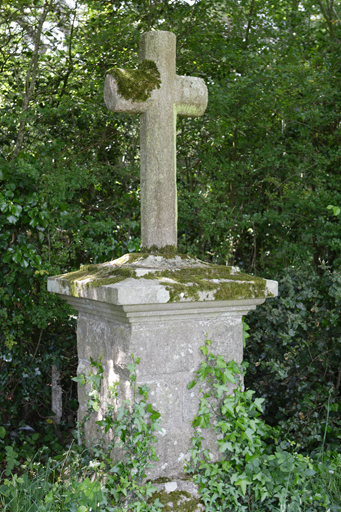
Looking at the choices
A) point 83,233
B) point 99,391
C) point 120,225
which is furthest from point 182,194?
point 99,391

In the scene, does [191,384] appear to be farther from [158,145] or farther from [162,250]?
[158,145]

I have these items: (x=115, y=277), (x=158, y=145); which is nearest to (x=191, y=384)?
(x=115, y=277)

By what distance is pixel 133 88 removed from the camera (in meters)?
2.34

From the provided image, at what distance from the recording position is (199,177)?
14.1 ft

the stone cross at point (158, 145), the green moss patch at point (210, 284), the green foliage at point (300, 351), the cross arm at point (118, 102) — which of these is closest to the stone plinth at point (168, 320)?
the green moss patch at point (210, 284)

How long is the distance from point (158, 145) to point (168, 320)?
86cm

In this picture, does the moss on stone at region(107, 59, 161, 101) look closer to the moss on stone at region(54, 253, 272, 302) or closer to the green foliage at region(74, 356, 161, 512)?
the moss on stone at region(54, 253, 272, 302)

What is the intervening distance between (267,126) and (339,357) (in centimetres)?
209

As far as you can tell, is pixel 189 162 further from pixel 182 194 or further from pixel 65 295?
pixel 65 295

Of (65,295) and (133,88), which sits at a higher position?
(133,88)

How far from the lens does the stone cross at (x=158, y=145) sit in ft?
7.79

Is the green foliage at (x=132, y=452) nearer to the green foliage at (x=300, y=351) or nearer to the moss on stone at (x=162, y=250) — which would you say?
the moss on stone at (x=162, y=250)

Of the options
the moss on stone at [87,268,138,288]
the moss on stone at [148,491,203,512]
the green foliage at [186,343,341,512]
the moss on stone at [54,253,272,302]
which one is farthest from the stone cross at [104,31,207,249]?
the moss on stone at [148,491,203,512]

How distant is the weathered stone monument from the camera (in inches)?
83.0
